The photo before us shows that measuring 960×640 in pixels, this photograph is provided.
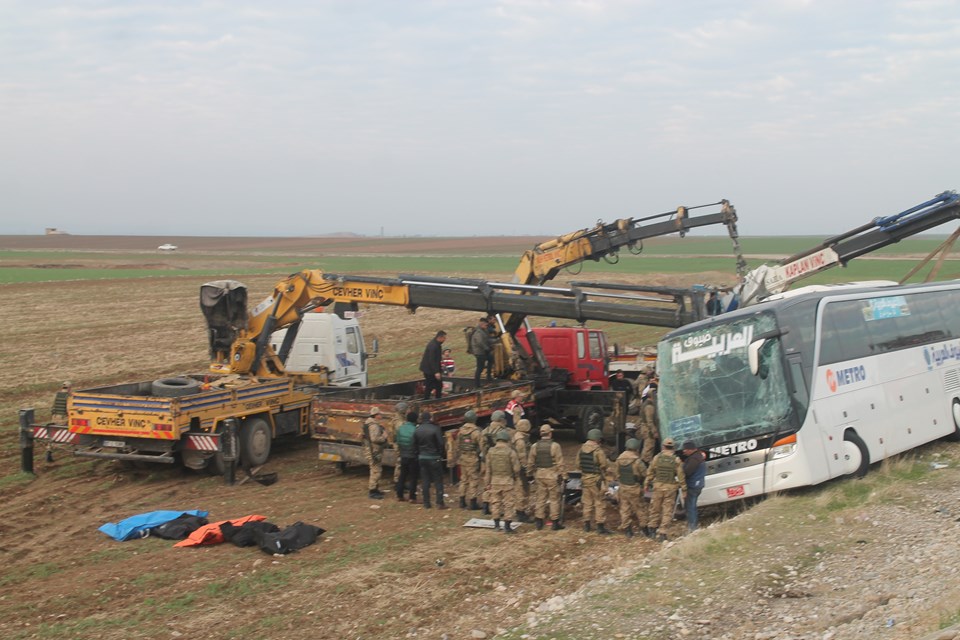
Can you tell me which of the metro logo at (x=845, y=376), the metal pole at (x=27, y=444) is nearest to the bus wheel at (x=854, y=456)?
the metro logo at (x=845, y=376)

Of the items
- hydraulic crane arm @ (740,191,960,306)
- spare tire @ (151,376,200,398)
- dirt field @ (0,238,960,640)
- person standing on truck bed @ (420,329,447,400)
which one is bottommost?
dirt field @ (0,238,960,640)

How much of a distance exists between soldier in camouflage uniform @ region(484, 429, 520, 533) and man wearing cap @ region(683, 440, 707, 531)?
A: 2.25 metres

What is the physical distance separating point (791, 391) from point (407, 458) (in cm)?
559

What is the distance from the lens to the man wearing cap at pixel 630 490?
1204 centimetres

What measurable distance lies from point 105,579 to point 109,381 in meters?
16.8

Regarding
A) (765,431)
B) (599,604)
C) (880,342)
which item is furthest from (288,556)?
(880,342)

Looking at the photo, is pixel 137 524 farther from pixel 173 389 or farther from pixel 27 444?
pixel 27 444

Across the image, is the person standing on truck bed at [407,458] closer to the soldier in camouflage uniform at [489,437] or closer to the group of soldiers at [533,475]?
the group of soldiers at [533,475]

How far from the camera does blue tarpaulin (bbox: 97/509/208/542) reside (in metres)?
12.5

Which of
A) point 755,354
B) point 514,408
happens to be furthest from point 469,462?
point 755,354

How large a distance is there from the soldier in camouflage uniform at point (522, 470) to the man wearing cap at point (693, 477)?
2221 mm

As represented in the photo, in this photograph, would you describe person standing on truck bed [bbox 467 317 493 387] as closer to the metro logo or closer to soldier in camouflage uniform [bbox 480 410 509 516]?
soldier in camouflage uniform [bbox 480 410 509 516]

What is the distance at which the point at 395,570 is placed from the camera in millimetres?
10828

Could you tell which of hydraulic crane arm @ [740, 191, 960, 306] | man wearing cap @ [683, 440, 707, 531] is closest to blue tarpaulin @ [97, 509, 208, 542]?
man wearing cap @ [683, 440, 707, 531]
